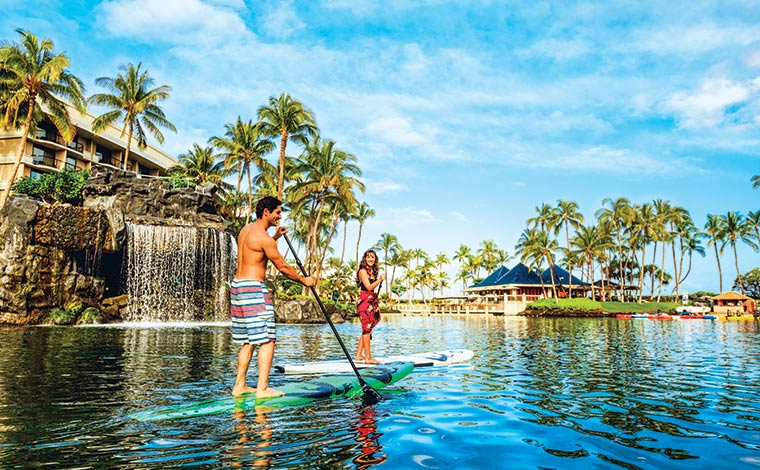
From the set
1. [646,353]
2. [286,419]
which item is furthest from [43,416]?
[646,353]

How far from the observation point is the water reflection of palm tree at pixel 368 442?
3.72 m

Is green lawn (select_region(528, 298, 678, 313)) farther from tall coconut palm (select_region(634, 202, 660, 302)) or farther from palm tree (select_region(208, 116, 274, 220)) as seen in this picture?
palm tree (select_region(208, 116, 274, 220))

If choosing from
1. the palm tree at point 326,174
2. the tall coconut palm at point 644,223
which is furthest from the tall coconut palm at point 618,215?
the palm tree at point 326,174

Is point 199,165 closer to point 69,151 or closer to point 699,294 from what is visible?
point 69,151

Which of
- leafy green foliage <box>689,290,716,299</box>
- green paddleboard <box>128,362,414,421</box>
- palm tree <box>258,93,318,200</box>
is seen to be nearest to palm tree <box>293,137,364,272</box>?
palm tree <box>258,93,318,200</box>

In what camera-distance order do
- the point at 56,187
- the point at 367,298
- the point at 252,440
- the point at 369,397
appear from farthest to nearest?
1. the point at 56,187
2. the point at 367,298
3. the point at 369,397
4. the point at 252,440

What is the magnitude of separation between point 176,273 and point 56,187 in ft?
47.3

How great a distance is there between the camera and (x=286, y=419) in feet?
16.6

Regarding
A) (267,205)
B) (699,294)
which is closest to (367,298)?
(267,205)

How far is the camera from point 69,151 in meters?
50.3

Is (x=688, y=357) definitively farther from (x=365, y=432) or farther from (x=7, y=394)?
(x=7, y=394)

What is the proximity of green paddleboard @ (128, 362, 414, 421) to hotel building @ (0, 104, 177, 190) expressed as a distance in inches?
1560

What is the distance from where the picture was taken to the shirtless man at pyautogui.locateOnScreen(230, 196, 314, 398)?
229 inches

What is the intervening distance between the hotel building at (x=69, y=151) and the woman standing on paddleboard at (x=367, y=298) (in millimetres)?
37537
